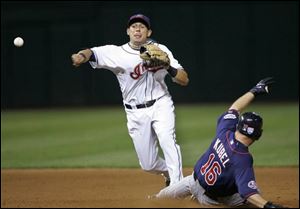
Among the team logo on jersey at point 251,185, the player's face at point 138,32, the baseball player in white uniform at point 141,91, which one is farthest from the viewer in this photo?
the player's face at point 138,32

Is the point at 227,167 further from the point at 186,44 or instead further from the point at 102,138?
the point at 186,44

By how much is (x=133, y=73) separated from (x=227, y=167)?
5.42 ft

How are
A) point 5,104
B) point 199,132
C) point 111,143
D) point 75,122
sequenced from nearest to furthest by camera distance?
1. point 111,143
2. point 199,132
3. point 75,122
4. point 5,104

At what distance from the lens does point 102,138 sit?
45.5ft

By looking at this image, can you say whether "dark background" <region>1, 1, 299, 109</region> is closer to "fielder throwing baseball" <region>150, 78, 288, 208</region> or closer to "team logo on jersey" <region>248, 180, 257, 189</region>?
"fielder throwing baseball" <region>150, 78, 288, 208</region>

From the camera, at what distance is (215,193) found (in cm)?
575

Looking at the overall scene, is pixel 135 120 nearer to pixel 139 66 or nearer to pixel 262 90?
pixel 139 66

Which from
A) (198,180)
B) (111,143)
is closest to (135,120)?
(198,180)

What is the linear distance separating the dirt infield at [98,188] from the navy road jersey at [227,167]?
26 centimetres

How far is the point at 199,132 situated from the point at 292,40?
9634 mm

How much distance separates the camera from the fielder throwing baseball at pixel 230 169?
5.29 m

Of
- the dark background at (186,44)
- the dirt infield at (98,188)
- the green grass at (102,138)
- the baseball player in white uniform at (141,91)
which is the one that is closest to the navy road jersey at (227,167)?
the dirt infield at (98,188)

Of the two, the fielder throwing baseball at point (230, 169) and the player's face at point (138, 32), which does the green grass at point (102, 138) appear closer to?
the player's face at point (138, 32)

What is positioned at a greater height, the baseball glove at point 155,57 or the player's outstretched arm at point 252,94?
the baseball glove at point 155,57
